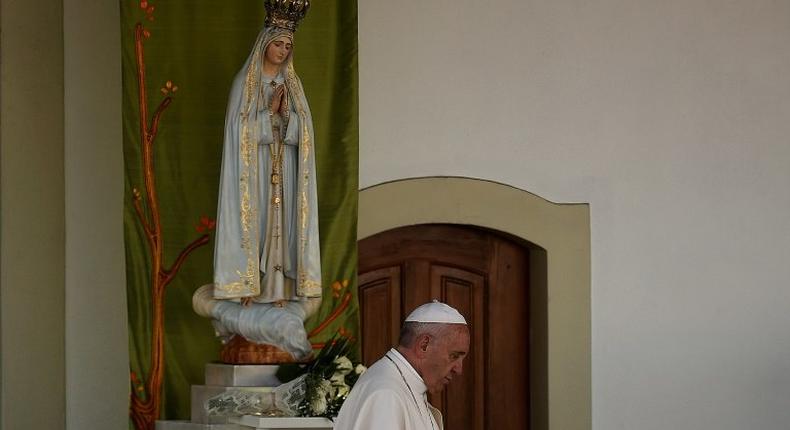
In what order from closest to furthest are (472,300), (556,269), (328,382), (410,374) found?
(410,374)
(328,382)
(556,269)
(472,300)

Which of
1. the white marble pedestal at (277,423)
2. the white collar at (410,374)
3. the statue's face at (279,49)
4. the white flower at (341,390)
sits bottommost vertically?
the white marble pedestal at (277,423)

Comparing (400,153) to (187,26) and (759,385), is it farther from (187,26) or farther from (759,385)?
(759,385)

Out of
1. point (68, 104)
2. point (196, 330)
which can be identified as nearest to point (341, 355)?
point (196, 330)

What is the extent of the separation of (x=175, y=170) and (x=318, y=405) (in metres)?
1.57

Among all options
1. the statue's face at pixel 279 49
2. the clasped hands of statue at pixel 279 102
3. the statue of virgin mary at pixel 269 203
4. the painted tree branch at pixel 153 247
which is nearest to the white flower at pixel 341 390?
the statue of virgin mary at pixel 269 203

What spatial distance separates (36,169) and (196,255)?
93 centimetres

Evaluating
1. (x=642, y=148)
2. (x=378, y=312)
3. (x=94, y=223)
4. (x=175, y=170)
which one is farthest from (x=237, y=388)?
(x=642, y=148)

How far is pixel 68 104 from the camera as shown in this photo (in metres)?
8.14

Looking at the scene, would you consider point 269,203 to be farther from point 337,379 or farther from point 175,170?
point 337,379

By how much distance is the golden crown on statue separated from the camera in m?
7.21

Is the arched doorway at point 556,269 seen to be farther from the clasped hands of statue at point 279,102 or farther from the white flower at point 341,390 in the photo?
the white flower at point 341,390

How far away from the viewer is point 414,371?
5.61m

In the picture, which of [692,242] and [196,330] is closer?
[196,330]

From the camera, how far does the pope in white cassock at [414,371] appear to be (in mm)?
5457
